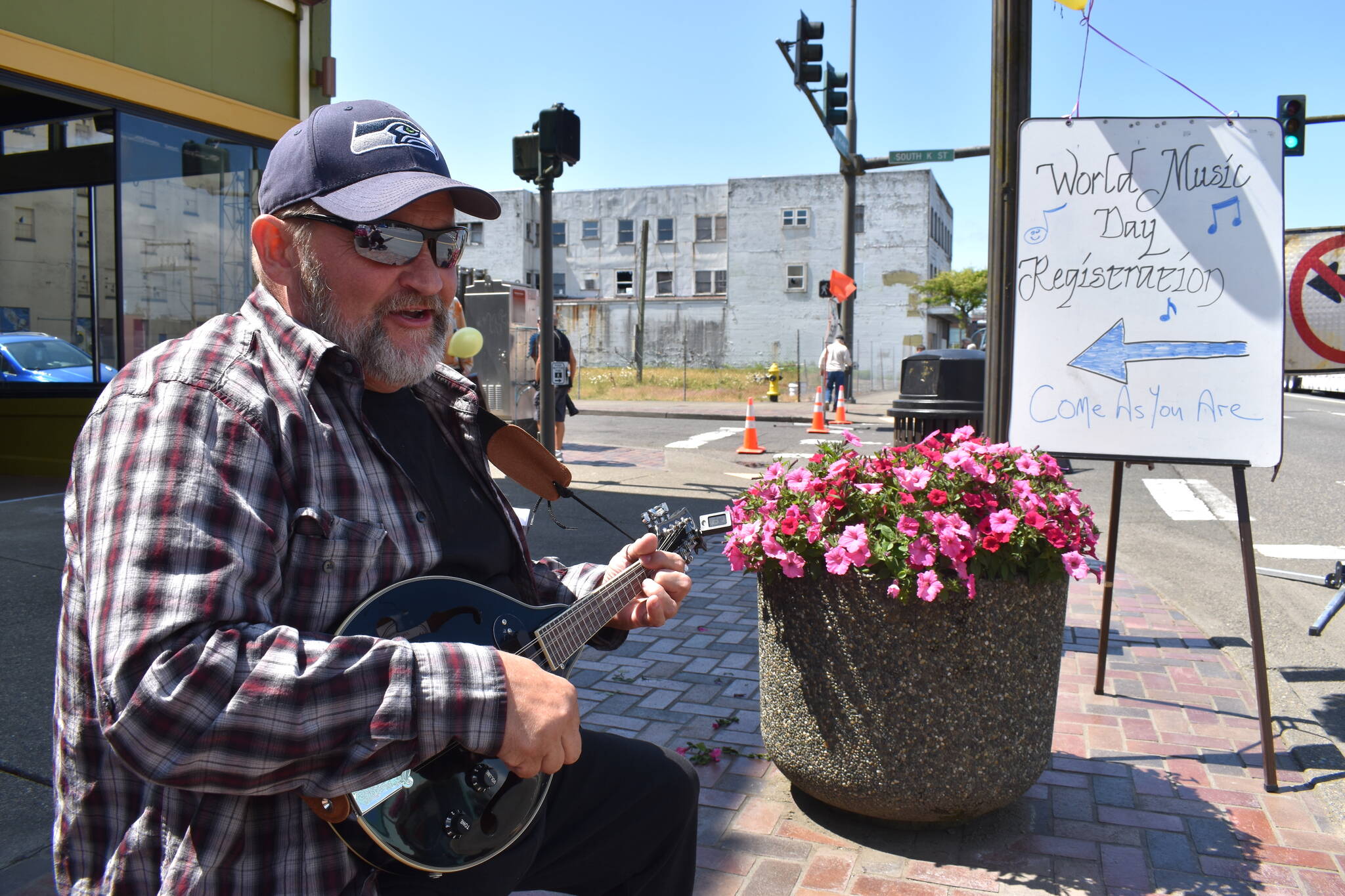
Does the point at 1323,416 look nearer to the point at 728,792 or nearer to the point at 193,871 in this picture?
the point at 728,792

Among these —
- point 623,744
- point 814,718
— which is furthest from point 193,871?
point 814,718

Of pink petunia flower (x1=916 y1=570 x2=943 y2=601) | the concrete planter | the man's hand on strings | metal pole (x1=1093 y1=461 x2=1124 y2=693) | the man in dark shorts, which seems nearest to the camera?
the man's hand on strings

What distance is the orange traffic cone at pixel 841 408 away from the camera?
20359 mm

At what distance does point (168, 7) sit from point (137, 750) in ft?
27.4

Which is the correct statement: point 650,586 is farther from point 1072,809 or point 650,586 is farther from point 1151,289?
point 1151,289

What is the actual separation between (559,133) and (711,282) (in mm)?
45807

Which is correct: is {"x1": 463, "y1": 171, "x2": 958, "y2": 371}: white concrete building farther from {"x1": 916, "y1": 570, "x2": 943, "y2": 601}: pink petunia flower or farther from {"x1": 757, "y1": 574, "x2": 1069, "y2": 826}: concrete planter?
{"x1": 916, "y1": 570, "x2": 943, "y2": 601}: pink petunia flower

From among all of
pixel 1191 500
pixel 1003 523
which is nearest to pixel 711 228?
pixel 1191 500

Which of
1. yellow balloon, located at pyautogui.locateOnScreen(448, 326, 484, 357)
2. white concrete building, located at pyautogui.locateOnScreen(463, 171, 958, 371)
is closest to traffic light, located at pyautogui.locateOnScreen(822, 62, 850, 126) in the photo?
yellow balloon, located at pyautogui.locateOnScreen(448, 326, 484, 357)

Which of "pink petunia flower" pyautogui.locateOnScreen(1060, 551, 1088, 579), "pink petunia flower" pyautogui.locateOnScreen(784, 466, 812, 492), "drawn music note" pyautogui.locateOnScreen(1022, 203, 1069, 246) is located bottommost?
"pink petunia flower" pyautogui.locateOnScreen(1060, 551, 1088, 579)

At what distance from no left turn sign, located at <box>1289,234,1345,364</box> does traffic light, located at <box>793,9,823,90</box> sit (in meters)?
10.9

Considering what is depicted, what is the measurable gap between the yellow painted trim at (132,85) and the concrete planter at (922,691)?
682cm

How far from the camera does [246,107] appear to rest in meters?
8.72

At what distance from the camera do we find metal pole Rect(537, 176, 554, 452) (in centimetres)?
754
